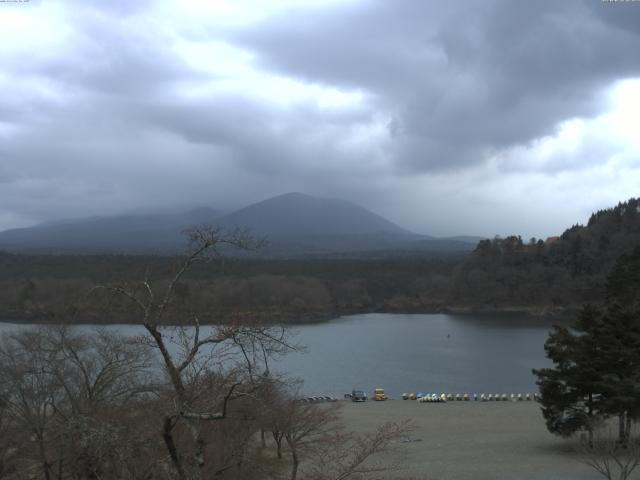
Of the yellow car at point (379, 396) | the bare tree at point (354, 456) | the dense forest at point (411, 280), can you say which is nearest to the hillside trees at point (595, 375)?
the bare tree at point (354, 456)

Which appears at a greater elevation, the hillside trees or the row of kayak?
the hillside trees

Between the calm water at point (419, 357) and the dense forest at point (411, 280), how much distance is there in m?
8.68

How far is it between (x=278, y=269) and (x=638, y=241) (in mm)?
35576

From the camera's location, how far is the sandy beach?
1245 cm

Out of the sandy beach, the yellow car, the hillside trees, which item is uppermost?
the hillside trees

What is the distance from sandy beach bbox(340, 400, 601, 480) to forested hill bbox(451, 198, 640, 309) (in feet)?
127

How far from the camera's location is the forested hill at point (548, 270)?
58.0 m

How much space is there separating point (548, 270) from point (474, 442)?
47.9 meters

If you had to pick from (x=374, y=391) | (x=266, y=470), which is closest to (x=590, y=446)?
(x=266, y=470)

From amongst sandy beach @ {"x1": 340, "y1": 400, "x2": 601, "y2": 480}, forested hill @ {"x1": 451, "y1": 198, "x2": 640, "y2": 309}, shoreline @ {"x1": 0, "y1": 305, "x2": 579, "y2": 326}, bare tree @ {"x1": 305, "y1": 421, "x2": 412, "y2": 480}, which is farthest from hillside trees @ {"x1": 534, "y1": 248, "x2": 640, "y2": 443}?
forested hill @ {"x1": 451, "y1": 198, "x2": 640, "y2": 309}

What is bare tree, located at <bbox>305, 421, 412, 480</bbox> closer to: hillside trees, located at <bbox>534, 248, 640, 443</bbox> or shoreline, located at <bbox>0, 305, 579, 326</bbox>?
hillside trees, located at <bbox>534, 248, 640, 443</bbox>

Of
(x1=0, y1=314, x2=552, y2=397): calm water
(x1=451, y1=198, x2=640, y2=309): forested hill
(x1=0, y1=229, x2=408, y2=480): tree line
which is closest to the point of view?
(x1=0, y1=229, x2=408, y2=480): tree line

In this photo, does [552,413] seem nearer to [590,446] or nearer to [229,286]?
[590,446]

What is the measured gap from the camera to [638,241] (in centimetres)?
6159
